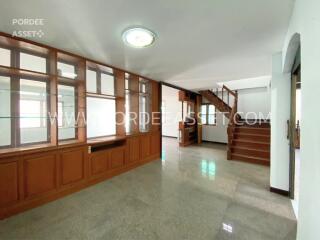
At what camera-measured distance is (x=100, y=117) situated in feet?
12.8

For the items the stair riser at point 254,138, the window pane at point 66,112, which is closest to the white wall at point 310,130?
the window pane at point 66,112

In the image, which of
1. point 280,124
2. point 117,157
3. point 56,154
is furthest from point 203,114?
point 56,154

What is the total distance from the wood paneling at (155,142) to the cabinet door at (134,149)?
68 cm

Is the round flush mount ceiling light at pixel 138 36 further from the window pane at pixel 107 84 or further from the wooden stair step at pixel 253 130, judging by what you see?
the wooden stair step at pixel 253 130

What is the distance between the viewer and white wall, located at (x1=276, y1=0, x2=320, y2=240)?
888 mm

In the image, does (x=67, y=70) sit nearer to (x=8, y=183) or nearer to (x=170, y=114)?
(x=8, y=183)

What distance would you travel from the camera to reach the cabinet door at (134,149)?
4.26 metres

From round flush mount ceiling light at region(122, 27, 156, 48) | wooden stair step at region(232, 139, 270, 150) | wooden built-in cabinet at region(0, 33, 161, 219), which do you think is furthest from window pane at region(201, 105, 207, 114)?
round flush mount ceiling light at region(122, 27, 156, 48)

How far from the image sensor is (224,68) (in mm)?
3824

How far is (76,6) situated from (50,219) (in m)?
2.74

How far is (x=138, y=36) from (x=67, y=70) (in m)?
1.83

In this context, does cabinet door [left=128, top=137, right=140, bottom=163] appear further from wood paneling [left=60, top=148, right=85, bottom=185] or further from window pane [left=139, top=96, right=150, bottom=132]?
wood paneling [left=60, top=148, right=85, bottom=185]

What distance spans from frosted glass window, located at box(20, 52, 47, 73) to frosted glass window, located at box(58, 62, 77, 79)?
0.25 meters

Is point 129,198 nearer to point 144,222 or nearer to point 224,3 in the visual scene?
point 144,222
